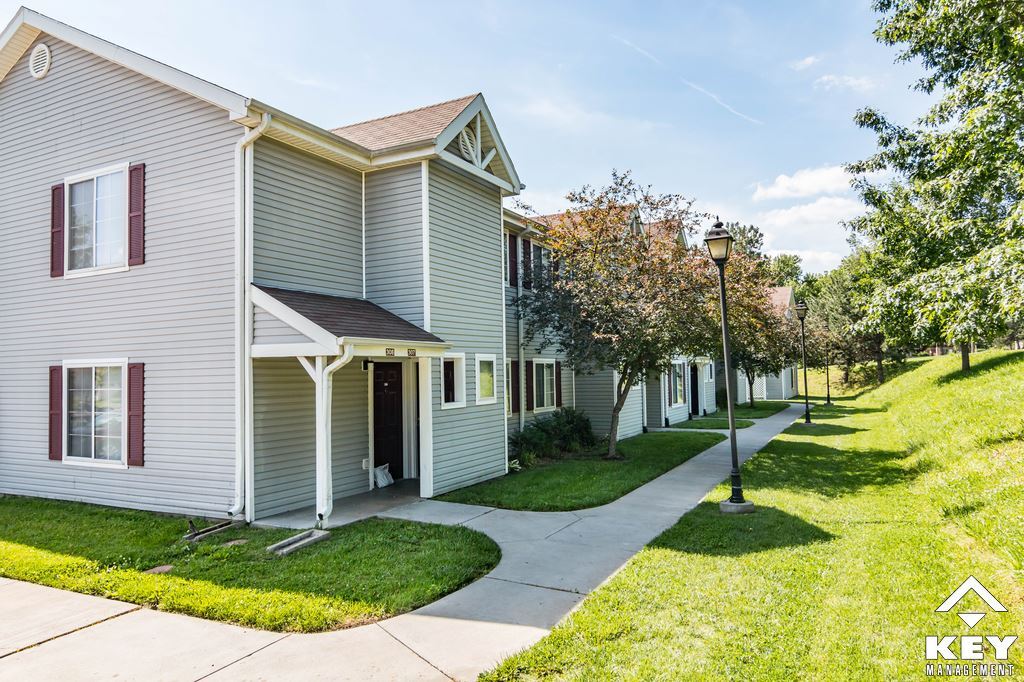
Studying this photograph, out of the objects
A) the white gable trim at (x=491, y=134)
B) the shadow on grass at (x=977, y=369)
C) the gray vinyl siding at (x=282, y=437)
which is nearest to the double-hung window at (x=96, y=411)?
the gray vinyl siding at (x=282, y=437)

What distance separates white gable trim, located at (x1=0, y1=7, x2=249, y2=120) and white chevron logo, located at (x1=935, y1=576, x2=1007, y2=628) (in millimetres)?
9664

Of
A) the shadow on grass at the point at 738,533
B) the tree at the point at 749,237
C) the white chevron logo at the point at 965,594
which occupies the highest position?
the tree at the point at 749,237

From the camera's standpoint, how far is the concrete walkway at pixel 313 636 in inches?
171

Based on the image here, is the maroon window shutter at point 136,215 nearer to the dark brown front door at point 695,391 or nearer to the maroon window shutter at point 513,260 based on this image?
the maroon window shutter at point 513,260

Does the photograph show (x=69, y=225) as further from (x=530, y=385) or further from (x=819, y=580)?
(x=819, y=580)

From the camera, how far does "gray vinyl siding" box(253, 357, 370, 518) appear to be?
8.53m

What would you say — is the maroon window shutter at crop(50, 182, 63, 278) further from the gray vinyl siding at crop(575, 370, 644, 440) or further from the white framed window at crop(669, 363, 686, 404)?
the white framed window at crop(669, 363, 686, 404)

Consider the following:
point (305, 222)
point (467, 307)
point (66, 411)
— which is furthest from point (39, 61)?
point (467, 307)

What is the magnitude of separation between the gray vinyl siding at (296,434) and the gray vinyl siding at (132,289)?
1.37 feet

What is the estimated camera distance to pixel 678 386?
24594 mm

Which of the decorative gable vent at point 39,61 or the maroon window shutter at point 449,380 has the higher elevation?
the decorative gable vent at point 39,61

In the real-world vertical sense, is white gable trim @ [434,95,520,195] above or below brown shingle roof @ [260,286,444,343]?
above

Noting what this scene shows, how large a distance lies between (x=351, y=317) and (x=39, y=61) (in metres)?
7.95

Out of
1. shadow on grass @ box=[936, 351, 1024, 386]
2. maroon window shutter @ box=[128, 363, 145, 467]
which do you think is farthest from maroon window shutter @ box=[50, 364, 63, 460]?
shadow on grass @ box=[936, 351, 1024, 386]
